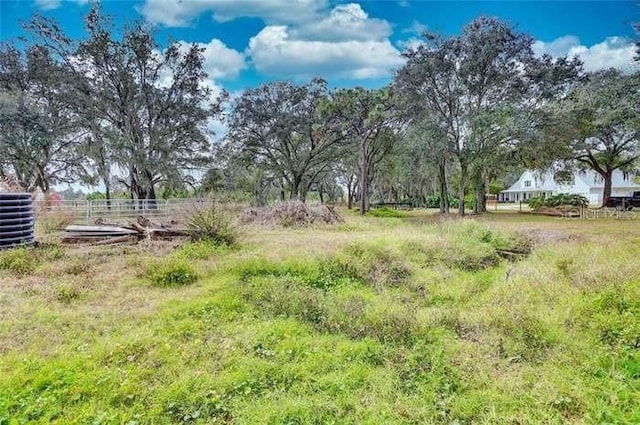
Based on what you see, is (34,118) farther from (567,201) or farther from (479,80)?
(567,201)

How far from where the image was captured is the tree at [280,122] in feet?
80.7

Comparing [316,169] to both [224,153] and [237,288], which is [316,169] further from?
[237,288]

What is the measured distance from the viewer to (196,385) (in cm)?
334

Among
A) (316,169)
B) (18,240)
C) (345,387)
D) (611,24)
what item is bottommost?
(345,387)

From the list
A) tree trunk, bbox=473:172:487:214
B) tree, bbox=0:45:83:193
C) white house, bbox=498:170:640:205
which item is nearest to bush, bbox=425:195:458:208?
white house, bbox=498:170:640:205

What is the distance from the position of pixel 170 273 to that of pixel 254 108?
1979 centimetres

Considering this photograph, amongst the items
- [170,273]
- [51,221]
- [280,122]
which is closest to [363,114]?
[280,122]

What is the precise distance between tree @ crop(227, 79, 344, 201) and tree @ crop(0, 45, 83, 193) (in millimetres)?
8999

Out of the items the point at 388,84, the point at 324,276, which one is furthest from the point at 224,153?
the point at 324,276

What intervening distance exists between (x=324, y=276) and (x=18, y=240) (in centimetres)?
590

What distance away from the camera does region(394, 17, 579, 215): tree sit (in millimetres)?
18781

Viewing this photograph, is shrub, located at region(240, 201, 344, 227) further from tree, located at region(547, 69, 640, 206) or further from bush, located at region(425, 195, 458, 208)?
bush, located at region(425, 195, 458, 208)

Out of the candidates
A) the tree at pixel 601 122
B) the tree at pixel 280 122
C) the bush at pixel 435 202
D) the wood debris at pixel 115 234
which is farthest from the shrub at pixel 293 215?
the bush at pixel 435 202

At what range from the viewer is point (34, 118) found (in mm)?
18859
